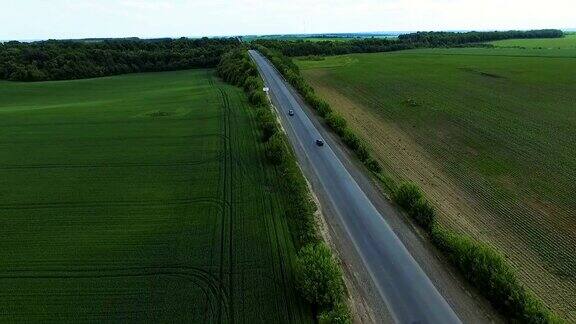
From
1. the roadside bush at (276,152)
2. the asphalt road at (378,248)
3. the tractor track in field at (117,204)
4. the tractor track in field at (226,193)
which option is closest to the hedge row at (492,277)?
the asphalt road at (378,248)

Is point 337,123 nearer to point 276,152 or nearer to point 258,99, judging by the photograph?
point 276,152

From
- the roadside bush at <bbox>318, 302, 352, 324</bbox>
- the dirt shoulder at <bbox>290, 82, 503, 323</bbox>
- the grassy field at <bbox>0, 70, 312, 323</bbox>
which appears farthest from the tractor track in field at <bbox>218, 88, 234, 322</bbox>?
the dirt shoulder at <bbox>290, 82, 503, 323</bbox>

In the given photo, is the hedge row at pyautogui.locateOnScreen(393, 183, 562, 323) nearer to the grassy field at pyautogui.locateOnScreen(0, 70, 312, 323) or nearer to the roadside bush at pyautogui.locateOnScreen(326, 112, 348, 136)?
the grassy field at pyautogui.locateOnScreen(0, 70, 312, 323)

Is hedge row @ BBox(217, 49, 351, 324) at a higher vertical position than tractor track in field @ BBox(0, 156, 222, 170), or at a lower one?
lower

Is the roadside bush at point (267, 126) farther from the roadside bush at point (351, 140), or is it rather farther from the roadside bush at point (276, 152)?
the roadside bush at point (351, 140)

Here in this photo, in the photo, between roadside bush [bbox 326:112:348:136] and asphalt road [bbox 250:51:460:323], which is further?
roadside bush [bbox 326:112:348:136]

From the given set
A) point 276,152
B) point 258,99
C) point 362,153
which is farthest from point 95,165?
point 258,99

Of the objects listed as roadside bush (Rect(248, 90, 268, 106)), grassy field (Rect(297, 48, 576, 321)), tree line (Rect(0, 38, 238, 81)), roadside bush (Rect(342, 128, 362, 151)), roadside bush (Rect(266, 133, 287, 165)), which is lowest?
grassy field (Rect(297, 48, 576, 321))
